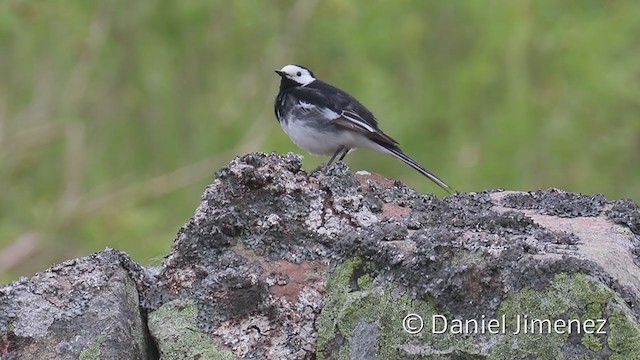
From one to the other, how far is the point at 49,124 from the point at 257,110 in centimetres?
120

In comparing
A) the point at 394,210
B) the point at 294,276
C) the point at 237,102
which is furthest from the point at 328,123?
the point at 294,276

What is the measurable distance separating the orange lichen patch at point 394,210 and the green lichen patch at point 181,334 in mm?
563

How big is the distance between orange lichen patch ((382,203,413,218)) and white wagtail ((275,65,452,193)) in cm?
269

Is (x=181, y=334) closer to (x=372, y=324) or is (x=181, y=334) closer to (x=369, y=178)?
(x=372, y=324)

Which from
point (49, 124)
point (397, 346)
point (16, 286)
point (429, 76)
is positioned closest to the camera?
point (397, 346)

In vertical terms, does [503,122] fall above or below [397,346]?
above

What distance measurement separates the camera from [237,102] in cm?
725

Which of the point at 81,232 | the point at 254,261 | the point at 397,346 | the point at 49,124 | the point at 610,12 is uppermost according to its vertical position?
the point at 610,12

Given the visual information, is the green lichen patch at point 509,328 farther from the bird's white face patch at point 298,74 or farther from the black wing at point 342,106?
the bird's white face patch at point 298,74

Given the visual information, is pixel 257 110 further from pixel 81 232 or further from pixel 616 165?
pixel 616 165

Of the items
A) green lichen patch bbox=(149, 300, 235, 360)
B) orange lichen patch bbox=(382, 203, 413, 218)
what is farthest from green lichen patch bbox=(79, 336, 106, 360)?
orange lichen patch bbox=(382, 203, 413, 218)

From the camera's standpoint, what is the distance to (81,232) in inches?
280

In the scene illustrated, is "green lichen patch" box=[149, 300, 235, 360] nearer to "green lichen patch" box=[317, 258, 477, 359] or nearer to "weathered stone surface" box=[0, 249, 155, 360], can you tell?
"weathered stone surface" box=[0, 249, 155, 360]

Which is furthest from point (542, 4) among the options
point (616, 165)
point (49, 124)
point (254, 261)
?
point (254, 261)
